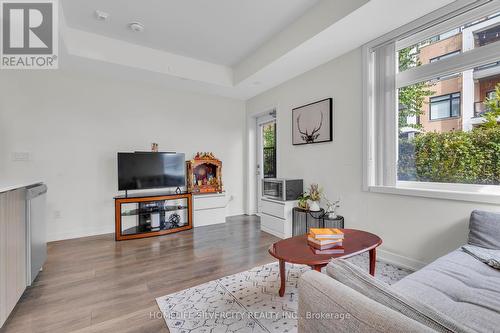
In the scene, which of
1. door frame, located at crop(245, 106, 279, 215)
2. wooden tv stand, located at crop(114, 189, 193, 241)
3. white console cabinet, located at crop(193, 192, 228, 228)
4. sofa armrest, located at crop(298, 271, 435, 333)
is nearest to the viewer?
sofa armrest, located at crop(298, 271, 435, 333)

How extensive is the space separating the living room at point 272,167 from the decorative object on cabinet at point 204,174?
6 cm

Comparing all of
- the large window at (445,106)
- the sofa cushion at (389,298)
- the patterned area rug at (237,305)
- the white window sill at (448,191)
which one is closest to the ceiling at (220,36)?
the large window at (445,106)

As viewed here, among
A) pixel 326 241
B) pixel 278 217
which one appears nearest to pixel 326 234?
pixel 326 241

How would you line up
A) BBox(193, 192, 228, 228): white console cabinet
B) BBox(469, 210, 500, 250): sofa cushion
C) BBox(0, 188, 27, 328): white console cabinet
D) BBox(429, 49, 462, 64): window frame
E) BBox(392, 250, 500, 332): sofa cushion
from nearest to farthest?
BBox(392, 250, 500, 332): sofa cushion < BBox(0, 188, 27, 328): white console cabinet < BBox(469, 210, 500, 250): sofa cushion < BBox(429, 49, 462, 64): window frame < BBox(193, 192, 228, 228): white console cabinet

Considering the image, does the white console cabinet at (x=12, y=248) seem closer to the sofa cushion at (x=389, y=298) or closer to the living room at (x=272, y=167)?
the living room at (x=272, y=167)

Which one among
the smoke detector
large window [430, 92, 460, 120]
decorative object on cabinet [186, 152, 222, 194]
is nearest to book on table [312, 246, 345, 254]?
large window [430, 92, 460, 120]

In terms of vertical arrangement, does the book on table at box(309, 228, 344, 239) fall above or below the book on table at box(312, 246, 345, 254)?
above

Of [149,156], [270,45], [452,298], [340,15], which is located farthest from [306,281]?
[149,156]

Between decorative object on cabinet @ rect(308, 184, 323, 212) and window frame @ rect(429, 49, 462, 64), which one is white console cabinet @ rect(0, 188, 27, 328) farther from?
window frame @ rect(429, 49, 462, 64)

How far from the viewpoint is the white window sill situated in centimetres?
194

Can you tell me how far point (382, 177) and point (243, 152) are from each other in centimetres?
300

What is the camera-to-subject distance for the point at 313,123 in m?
3.51

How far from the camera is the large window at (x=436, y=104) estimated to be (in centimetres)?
204

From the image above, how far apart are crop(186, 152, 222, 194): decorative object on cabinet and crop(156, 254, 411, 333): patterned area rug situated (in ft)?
7.80
